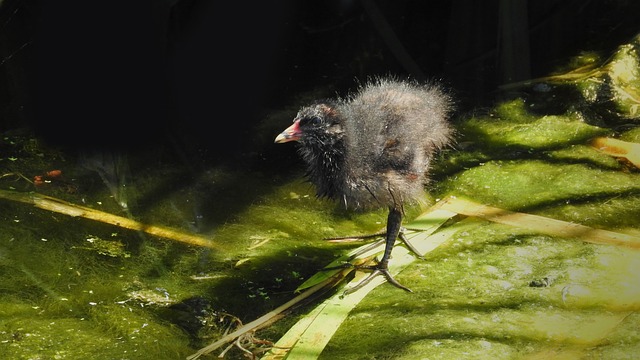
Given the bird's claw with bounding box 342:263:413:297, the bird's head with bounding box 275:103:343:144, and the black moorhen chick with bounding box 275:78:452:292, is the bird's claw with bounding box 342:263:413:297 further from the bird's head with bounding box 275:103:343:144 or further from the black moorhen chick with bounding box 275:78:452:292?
the bird's head with bounding box 275:103:343:144

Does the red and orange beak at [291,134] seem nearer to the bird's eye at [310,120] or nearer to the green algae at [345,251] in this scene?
the bird's eye at [310,120]

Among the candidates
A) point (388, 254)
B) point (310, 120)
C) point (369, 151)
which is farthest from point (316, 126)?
point (388, 254)

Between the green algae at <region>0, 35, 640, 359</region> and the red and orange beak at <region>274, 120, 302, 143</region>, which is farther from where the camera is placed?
the red and orange beak at <region>274, 120, 302, 143</region>

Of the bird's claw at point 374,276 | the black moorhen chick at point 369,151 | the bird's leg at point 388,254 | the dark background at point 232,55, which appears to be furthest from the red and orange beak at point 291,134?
the dark background at point 232,55

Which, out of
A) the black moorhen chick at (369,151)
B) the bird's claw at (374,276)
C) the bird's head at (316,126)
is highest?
the bird's head at (316,126)

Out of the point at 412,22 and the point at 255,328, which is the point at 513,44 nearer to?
the point at 412,22

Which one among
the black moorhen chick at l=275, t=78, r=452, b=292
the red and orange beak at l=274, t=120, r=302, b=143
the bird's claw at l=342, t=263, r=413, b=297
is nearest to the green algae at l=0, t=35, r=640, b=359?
the bird's claw at l=342, t=263, r=413, b=297

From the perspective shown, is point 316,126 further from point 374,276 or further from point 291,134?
point 374,276

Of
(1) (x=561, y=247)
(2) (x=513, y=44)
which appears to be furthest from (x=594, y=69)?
(1) (x=561, y=247)
